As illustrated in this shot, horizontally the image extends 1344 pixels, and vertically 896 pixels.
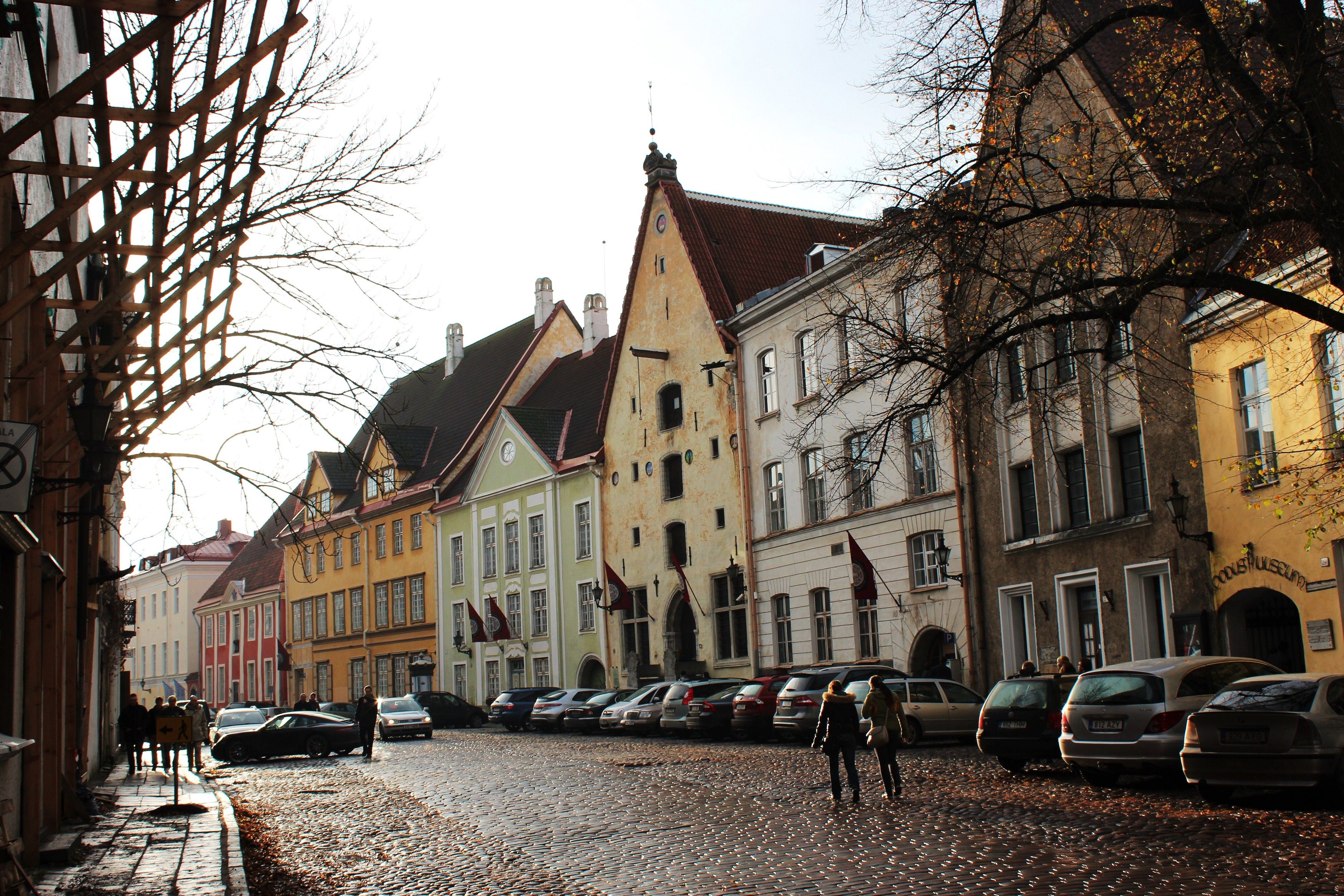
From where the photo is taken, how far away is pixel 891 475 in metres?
34.7

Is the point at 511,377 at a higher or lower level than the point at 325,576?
higher

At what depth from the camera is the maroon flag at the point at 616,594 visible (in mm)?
44188

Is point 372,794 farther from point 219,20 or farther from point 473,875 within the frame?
point 219,20

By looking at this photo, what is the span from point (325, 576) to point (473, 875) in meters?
62.3

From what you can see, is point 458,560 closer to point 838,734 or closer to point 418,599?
point 418,599

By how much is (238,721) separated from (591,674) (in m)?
17.5

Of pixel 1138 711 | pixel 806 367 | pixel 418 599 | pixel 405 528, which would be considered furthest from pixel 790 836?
pixel 405 528

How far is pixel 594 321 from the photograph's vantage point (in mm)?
58531

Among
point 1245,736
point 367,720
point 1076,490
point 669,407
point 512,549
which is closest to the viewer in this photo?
point 1245,736

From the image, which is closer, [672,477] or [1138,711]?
[1138,711]

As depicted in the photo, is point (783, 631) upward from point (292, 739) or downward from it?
upward

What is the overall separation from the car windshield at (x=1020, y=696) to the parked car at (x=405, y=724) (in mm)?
23972

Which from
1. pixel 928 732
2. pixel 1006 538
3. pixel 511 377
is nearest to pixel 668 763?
pixel 928 732

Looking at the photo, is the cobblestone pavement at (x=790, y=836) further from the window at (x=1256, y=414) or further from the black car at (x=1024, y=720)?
the window at (x=1256, y=414)
